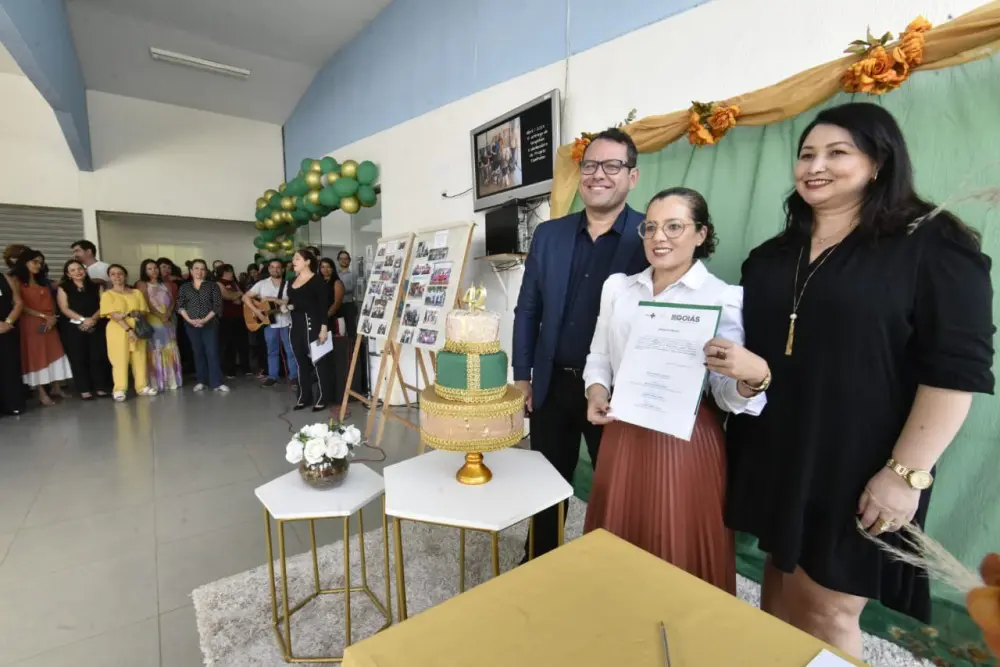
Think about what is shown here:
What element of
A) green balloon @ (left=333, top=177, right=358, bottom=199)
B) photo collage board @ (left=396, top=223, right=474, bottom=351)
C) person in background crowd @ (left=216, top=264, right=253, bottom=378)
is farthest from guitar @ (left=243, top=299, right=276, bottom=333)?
photo collage board @ (left=396, top=223, right=474, bottom=351)

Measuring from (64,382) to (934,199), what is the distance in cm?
803

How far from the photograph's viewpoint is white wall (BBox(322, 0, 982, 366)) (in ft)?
5.73

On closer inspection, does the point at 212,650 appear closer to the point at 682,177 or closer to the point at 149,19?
the point at 682,177

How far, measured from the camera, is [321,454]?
154cm

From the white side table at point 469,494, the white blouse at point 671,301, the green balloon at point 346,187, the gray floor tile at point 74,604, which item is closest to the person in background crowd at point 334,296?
the green balloon at point 346,187

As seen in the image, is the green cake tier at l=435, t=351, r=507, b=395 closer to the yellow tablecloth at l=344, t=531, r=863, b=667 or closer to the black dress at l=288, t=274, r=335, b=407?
the yellow tablecloth at l=344, t=531, r=863, b=667

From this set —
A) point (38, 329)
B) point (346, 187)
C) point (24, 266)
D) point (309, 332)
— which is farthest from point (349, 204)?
point (38, 329)

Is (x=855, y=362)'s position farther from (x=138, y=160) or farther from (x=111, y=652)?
(x=138, y=160)

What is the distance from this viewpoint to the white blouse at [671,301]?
1093mm

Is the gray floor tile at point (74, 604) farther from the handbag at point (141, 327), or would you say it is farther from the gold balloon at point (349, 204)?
the gold balloon at point (349, 204)

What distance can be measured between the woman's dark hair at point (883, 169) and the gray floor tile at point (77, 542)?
292cm

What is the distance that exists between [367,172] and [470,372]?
4.30 meters

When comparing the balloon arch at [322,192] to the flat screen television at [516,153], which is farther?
the balloon arch at [322,192]

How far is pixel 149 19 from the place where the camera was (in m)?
5.29
